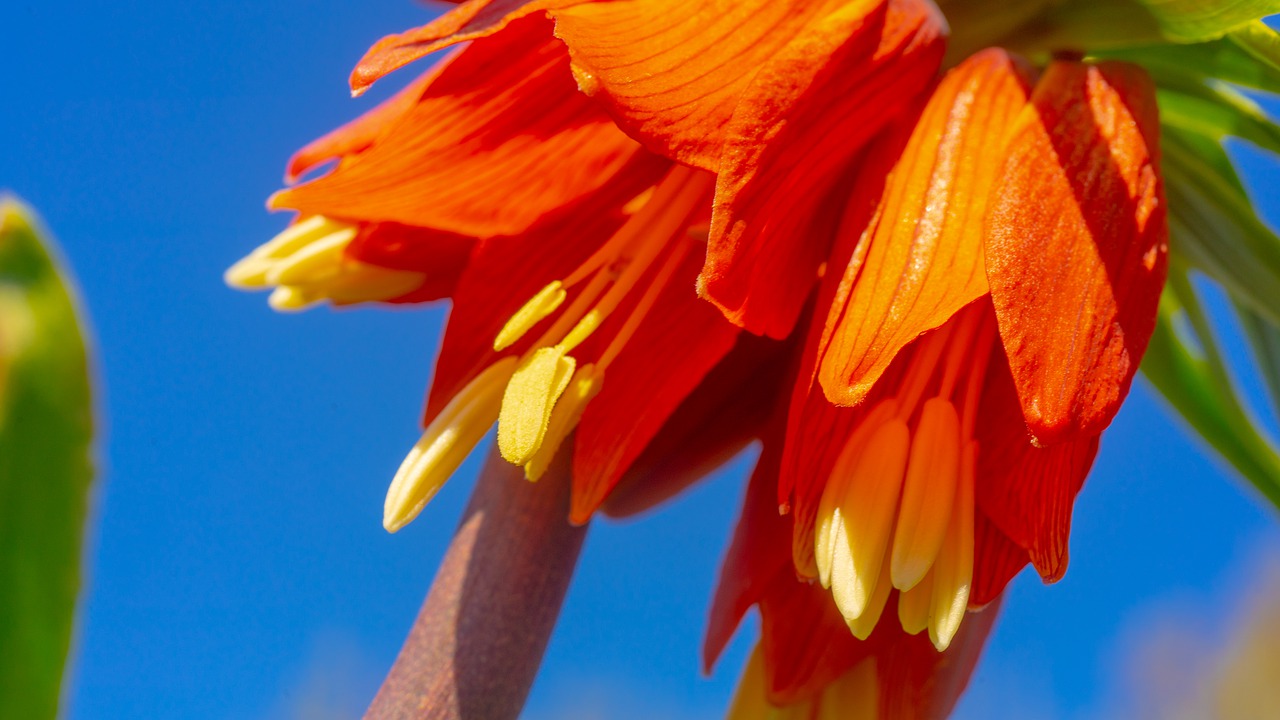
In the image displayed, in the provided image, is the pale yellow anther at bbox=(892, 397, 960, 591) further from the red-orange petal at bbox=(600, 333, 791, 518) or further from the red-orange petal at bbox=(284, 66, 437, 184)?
the red-orange petal at bbox=(284, 66, 437, 184)

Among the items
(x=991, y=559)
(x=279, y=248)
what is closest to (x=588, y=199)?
(x=279, y=248)

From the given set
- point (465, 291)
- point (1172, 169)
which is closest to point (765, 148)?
point (465, 291)

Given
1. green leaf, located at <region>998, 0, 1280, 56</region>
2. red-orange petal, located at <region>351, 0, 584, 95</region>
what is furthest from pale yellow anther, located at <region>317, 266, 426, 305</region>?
green leaf, located at <region>998, 0, 1280, 56</region>

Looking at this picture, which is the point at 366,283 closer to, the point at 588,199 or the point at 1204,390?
the point at 588,199

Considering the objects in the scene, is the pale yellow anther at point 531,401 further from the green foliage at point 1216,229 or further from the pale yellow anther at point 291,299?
the green foliage at point 1216,229

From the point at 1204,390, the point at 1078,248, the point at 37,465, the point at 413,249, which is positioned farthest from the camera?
the point at 1204,390

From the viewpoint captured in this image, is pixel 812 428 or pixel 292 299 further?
pixel 292 299

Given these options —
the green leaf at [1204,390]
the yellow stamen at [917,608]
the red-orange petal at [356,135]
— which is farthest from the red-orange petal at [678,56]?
the green leaf at [1204,390]

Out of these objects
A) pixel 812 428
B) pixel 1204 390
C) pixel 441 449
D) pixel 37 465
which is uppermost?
pixel 37 465
